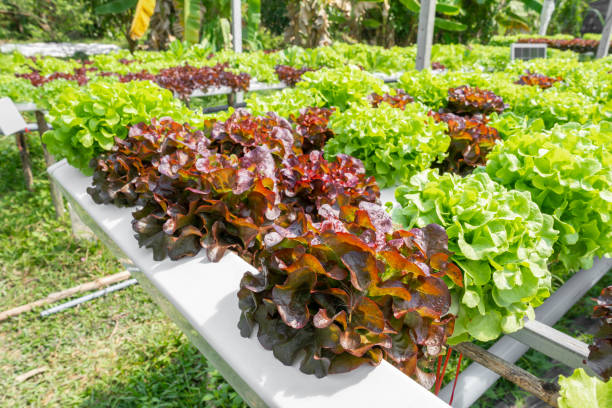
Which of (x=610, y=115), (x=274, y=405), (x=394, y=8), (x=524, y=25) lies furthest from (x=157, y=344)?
(x=524, y=25)

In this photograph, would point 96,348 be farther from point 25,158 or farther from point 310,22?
point 310,22

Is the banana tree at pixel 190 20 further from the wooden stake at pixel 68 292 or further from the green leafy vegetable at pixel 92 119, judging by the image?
the green leafy vegetable at pixel 92 119

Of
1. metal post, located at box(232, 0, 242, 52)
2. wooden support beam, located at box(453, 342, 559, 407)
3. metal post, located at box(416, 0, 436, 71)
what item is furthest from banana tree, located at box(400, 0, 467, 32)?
wooden support beam, located at box(453, 342, 559, 407)

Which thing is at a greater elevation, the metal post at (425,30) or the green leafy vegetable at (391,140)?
the metal post at (425,30)

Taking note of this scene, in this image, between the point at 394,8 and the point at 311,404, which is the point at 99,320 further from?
the point at 394,8

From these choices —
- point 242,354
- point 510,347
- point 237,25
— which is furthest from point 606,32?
point 242,354

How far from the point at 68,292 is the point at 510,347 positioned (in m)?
3.75

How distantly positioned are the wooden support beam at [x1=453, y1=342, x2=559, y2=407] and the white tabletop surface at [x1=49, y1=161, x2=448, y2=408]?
645 mm

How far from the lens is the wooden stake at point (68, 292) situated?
357cm

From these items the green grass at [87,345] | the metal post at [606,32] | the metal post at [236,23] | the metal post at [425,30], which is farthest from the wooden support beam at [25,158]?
the metal post at [606,32]

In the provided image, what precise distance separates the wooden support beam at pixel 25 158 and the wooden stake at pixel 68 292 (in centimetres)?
232

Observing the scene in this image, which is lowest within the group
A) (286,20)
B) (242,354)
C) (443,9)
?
(242,354)

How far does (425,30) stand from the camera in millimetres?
5051

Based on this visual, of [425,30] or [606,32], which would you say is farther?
[606,32]
